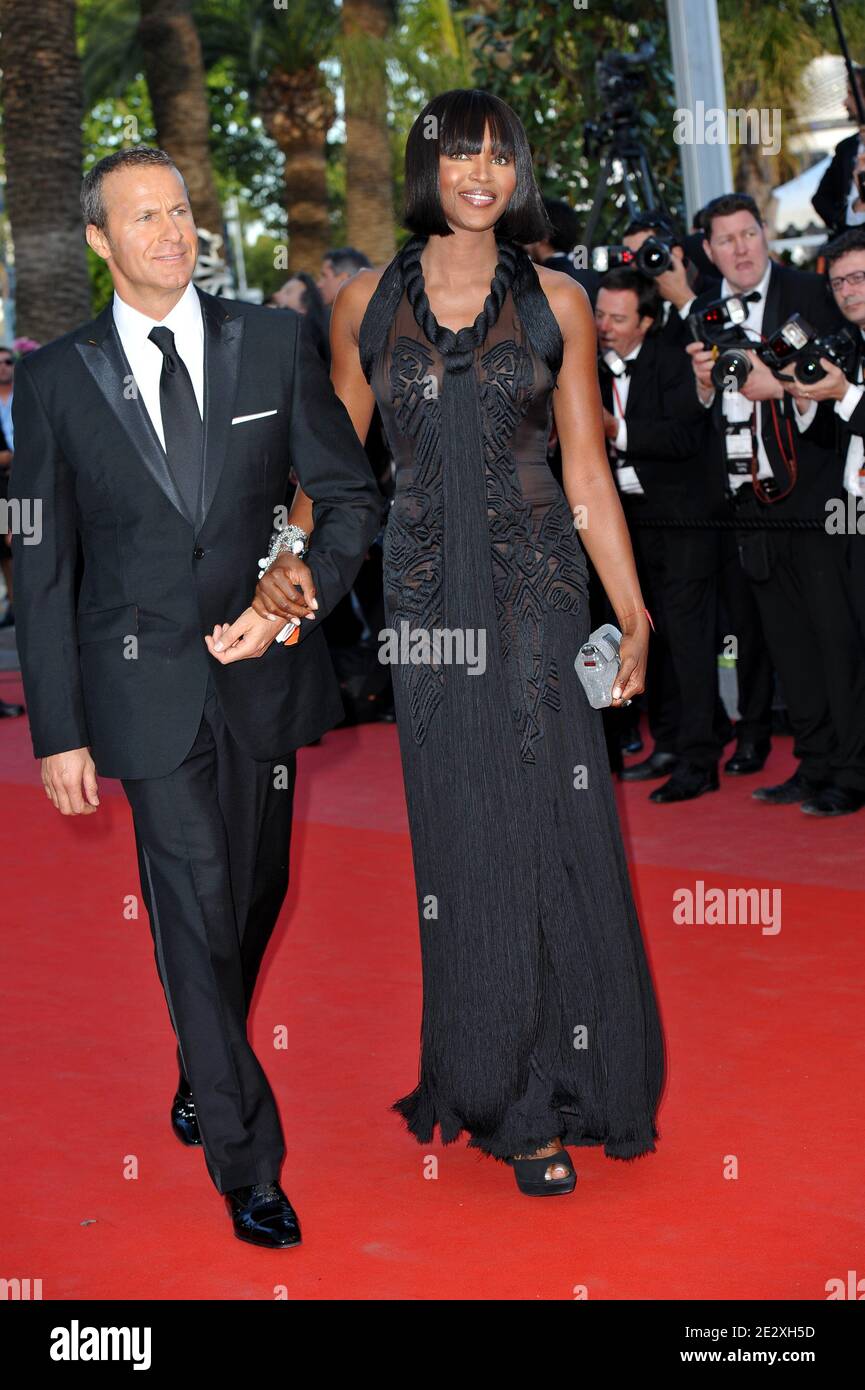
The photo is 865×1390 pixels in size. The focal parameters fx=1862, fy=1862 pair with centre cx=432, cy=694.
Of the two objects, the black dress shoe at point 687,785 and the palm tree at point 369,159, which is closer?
the black dress shoe at point 687,785

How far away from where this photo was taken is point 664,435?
23.1 feet

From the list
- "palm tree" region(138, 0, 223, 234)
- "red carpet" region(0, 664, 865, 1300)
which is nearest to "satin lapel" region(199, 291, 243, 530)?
"red carpet" region(0, 664, 865, 1300)

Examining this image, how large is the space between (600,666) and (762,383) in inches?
124

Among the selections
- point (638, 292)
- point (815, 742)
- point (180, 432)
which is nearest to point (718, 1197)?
point (180, 432)

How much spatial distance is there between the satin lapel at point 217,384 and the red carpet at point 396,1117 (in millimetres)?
1371

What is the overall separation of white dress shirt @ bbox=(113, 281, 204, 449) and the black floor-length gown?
43 centimetres

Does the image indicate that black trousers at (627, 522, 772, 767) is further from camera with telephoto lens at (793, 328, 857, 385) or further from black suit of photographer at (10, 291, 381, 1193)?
black suit of photographer at (10, 291, 381, 1193)

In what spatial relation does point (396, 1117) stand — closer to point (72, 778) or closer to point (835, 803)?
point (72, 778)

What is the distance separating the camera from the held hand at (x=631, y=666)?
11.8ft

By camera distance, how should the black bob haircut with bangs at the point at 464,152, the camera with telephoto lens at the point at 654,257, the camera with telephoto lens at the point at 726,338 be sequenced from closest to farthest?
the black bob haircut with bangs at the point at 464,152
the camera with telephoto lens at the point at 726,338
the camera with telephoto lens at the point at 654,257

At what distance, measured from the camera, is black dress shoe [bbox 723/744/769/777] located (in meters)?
7.34

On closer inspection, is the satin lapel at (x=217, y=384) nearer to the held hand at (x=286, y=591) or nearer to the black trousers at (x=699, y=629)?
the held hand at (x=286, y=591)

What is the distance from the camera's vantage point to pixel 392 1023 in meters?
4.73

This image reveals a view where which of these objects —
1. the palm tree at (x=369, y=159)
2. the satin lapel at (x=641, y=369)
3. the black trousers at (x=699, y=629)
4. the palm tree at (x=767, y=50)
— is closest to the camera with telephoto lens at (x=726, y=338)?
the satin lapel at (x=641, y=369)
